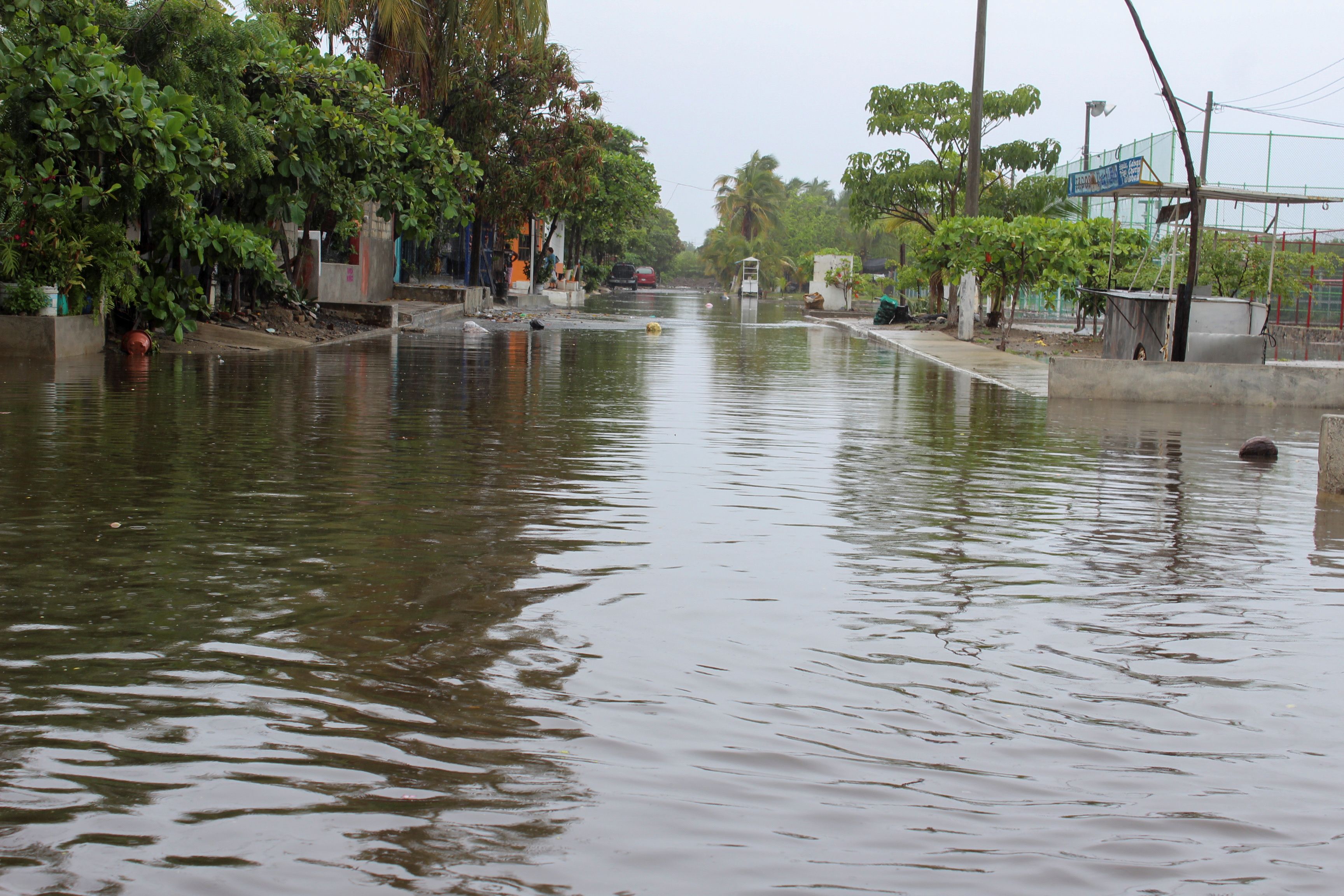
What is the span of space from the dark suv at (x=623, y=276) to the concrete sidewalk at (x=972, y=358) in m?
52.5

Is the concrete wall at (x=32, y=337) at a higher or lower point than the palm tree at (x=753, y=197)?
lower

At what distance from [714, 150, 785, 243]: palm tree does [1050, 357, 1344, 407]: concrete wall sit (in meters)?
82.8

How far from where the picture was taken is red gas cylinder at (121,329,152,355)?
17422 millimetres

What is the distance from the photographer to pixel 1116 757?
406cm

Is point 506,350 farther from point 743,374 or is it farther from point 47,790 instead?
point 47,790

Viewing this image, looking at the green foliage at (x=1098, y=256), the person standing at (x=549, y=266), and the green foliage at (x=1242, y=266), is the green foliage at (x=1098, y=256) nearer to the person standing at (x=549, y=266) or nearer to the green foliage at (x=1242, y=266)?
the green foliage at (x=1242, y=266)

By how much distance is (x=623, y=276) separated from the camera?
87812 millimetres

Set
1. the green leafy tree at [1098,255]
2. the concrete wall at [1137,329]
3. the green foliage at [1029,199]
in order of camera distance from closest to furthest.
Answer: the concrete wall at [1137,329], the green leafy tree at [1098,255], the green foliage at [1029,199]

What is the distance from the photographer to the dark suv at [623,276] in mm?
87688

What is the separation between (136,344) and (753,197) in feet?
278

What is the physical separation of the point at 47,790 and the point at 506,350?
1917cm

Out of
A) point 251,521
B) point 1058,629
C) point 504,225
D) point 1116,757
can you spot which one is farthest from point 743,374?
point 504,225

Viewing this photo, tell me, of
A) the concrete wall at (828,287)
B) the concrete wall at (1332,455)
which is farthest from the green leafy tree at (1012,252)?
the concrete wall at (828,287)

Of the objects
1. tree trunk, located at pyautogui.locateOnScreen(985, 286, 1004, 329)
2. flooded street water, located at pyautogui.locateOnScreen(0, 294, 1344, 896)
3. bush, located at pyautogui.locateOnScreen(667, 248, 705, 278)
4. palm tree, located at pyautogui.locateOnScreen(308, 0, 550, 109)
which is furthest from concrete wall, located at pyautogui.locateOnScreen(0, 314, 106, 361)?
bush, located at pyautogui.locateOnScreen(667, 248, 705, 278)
